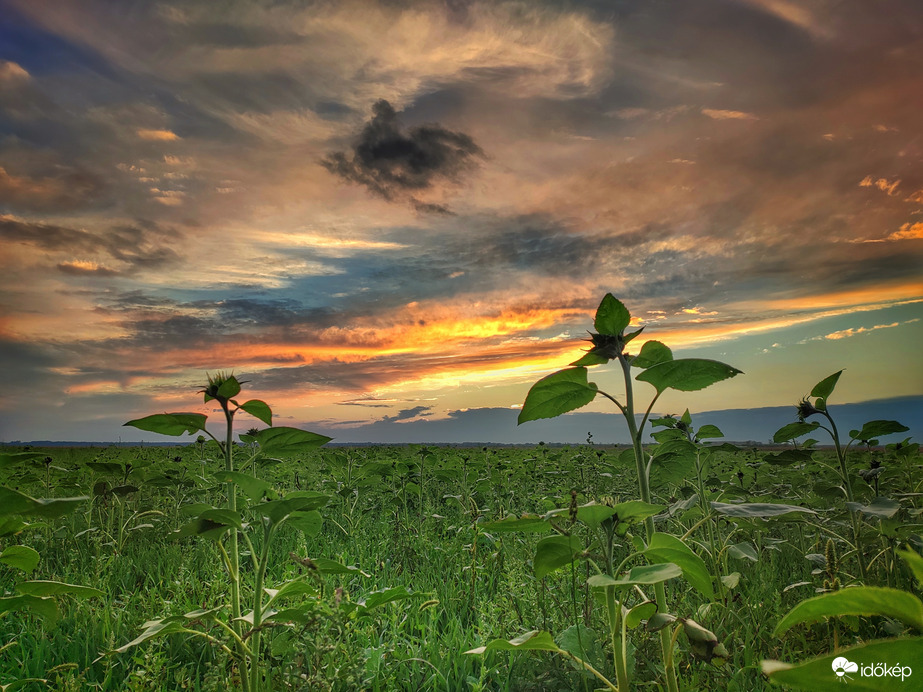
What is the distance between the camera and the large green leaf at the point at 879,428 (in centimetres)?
374

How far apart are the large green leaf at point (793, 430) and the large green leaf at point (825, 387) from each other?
19cm

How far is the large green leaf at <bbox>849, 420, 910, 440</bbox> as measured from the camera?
374 cm

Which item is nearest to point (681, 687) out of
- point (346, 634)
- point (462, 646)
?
point (462, 646)

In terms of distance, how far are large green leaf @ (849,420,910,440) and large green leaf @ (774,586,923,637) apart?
385 centimetres

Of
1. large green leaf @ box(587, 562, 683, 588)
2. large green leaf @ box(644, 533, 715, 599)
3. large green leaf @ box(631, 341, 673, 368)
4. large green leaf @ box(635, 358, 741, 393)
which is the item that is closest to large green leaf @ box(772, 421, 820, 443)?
large green leaf @ box(631, 341, 673, 368)

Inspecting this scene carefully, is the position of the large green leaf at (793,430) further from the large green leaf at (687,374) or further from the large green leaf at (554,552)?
the large green leaf at (554,552)

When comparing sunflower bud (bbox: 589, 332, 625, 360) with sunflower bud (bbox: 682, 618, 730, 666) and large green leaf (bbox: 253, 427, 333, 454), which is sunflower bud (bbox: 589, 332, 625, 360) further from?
large green leaf (bbox: 253, 427, 333, 454)

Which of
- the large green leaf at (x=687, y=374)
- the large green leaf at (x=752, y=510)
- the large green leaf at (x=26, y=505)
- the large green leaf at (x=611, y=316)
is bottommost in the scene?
the large green leaf at (x=752, y=510)

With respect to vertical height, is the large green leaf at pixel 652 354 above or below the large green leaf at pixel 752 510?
above

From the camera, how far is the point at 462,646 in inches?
132

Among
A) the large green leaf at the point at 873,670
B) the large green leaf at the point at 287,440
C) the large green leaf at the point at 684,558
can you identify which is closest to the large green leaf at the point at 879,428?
the large green leaf at the point at 684,558

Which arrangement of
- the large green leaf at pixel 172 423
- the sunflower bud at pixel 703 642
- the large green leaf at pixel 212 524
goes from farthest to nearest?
the large green leaf at pixel 172 423 → the large green leaf at pixel 212 524 → the sunflower bud at pixel 703 642

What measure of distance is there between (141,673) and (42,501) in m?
1.50

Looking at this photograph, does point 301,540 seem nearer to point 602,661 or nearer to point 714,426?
point 602,661
